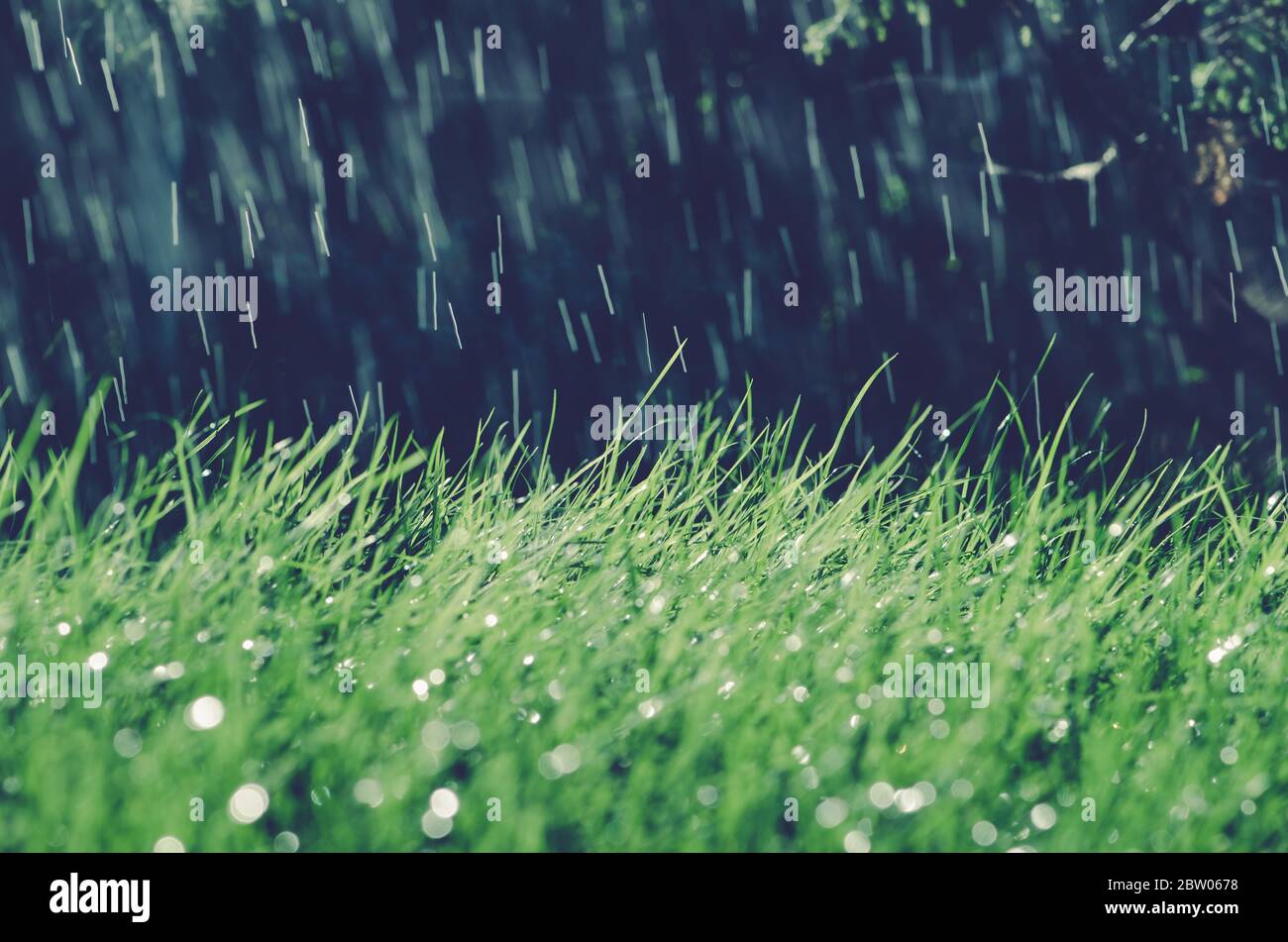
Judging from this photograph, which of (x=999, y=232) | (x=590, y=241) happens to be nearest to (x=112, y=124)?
(x=590, y=241)

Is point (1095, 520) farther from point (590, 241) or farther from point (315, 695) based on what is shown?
point (590, 241)

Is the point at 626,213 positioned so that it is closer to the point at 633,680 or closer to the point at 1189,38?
the point at 1189,38

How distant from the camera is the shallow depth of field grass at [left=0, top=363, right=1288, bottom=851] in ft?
7.17

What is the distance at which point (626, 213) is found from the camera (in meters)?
6.17

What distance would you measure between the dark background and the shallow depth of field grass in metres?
2.38

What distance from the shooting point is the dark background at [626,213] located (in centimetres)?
590

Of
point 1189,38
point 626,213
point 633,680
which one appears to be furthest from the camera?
point 626,213

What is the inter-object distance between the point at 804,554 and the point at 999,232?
3606 mm

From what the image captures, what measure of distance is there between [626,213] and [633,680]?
13.0 ft

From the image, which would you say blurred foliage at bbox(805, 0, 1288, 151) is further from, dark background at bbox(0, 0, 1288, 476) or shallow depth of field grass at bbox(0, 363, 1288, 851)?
shallow depth of field grass at bbox(0, 363, 1288, 851)

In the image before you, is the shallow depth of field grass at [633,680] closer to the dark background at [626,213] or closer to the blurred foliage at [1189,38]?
the dark background at [626,213]

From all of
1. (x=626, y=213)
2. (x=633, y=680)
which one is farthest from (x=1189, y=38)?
(x=633, y=680)

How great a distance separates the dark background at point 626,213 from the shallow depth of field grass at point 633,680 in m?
2.38

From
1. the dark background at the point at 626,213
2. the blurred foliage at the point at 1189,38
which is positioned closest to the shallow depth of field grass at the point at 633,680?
the dark background at the point at 626,213
